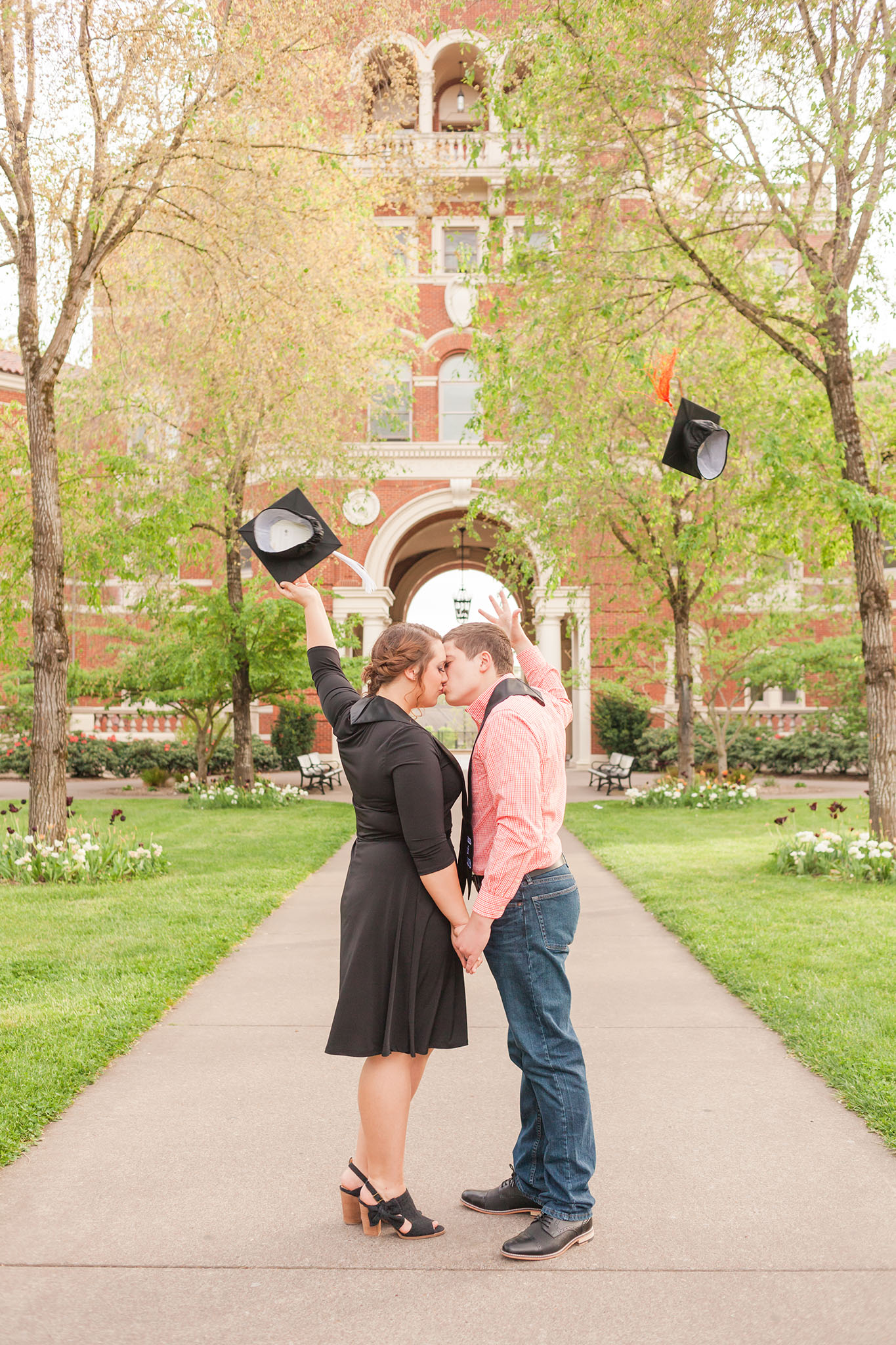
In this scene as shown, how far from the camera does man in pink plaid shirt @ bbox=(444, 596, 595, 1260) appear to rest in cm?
329

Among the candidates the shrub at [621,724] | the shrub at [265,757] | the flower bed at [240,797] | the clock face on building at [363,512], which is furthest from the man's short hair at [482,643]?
the shrub at [265,757]

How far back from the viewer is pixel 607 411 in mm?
14414

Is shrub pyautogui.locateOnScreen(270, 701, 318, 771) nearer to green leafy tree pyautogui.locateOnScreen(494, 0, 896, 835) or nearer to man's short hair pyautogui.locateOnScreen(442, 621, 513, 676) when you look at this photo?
green leafy tree pyautogui.locateOnScreen(494, 0, 896, 835)

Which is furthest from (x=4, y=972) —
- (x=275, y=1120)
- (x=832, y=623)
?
(x=832, y=623)

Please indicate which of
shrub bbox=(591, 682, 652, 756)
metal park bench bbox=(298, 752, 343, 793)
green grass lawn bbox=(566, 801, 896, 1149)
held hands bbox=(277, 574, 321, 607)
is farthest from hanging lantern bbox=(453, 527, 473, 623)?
held hands bbox=(277, 574, 321, 607)

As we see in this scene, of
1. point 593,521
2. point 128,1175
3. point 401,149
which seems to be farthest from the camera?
point 593,521

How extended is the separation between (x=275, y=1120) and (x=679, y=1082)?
181cm

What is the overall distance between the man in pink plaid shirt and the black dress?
0.50 feet

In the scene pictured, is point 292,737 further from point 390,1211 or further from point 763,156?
point 390,1211

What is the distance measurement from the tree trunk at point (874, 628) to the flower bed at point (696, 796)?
26.2 feet

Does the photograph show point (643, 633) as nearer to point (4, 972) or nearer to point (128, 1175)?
point (4, 972)

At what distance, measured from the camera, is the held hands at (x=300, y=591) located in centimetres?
381

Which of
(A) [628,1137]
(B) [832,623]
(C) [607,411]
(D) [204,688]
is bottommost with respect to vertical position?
(A) [628,1137]

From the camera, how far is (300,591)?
386 centimetres
